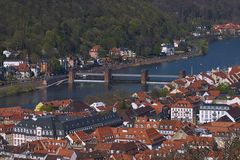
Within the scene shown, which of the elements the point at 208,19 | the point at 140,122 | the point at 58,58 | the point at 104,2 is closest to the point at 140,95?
the point at 140,122

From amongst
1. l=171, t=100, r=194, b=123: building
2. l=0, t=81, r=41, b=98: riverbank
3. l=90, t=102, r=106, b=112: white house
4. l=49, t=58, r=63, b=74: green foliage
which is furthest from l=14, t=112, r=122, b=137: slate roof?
l=49, t=58, r=63, b=74: green foliage

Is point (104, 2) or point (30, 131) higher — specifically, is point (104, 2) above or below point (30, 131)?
above

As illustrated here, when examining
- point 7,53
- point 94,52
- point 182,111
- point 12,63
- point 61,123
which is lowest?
point 182,111

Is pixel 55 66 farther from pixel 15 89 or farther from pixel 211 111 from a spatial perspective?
pixel 211 111

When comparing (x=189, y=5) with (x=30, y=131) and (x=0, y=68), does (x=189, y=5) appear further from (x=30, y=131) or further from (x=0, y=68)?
(x=30, y=131)

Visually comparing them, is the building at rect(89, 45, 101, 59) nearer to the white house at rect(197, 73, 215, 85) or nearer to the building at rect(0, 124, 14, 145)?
the white house at rect(197, 73, 215, 85)

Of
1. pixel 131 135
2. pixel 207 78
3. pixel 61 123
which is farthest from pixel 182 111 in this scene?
pixel 207 78

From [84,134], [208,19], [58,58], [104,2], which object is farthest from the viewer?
[208,19]
